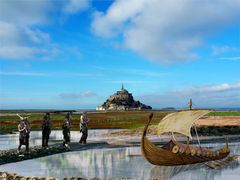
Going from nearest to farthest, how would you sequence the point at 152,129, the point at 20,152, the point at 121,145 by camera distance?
1. the point at 20,152
2. the point at 121,145
3. the point at 152,129

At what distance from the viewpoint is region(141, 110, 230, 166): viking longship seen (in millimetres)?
21750

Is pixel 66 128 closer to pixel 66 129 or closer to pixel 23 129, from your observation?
pixel 66 129

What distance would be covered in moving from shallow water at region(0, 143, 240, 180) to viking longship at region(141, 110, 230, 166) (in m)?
0.43

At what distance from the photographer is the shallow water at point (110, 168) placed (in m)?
19.7

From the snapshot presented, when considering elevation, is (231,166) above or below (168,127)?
below

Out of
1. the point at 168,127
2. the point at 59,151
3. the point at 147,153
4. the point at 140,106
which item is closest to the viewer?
the point at 147,153

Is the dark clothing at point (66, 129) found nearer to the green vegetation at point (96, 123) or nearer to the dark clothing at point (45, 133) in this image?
the dark clothing at point (45, 133)

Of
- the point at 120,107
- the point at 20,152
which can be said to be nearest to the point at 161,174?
the point at 20,152

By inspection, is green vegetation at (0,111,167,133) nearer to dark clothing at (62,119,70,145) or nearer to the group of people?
the group of people

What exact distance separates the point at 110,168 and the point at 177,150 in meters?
3.73

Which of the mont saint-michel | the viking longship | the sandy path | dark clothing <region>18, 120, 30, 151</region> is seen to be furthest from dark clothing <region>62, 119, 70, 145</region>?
the mont saint-michel

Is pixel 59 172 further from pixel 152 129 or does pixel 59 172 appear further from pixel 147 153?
pixel 152 129

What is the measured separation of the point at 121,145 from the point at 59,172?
13.2 metres

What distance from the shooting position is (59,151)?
2956 cm
